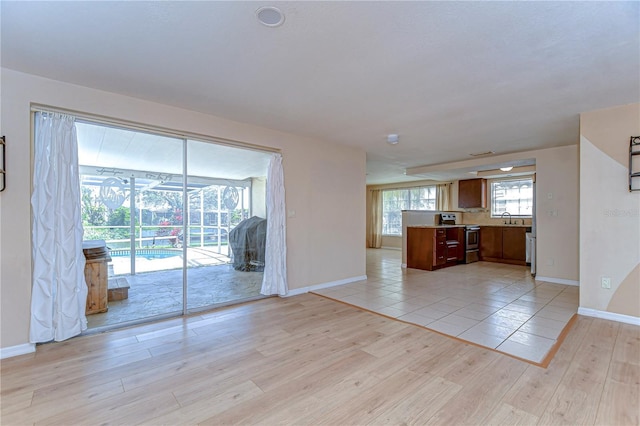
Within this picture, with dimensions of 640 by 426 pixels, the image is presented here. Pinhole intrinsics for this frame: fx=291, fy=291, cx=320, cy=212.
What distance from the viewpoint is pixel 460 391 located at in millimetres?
1946

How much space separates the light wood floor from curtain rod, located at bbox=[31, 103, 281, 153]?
215 cm

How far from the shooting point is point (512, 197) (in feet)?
25.4

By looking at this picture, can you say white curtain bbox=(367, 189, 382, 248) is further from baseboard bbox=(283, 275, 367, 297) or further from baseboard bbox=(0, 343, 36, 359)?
baseboard bbox=(0, 343, 36, 359)

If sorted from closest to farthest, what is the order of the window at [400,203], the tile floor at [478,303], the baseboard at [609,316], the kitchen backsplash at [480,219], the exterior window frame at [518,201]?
the tile floor at [478,303] < the baseboard at [609,316] < the exterior window frame at [518,201] < the kitchen backsplash at [480,219] < the window at [400,203]

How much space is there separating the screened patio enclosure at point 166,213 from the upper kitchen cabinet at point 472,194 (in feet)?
19.7

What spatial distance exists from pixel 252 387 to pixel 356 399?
71 cm

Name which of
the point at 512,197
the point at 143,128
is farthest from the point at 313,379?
the point at 512,197

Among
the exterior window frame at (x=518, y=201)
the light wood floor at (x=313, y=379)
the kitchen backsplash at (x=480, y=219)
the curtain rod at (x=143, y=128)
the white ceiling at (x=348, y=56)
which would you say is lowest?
the light wood floor at (x=313, y=379)

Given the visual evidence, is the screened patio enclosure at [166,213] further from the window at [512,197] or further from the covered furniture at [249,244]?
the window at [512,197]

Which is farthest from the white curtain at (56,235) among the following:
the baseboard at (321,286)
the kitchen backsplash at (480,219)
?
the kitchen backsplash at (480,219)

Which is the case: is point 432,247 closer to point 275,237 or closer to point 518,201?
point 518,201

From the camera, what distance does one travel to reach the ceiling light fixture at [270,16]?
1.73 meters

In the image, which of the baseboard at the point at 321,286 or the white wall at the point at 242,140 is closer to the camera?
the white wall at the point at 242,140

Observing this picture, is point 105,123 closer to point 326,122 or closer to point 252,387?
point 326,122
